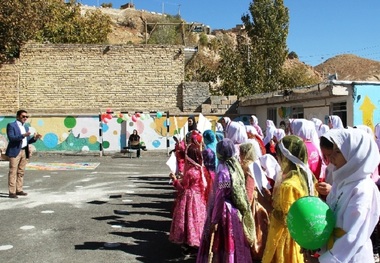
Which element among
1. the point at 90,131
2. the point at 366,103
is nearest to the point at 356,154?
the point at 366,103

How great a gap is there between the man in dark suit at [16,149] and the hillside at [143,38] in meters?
42.6

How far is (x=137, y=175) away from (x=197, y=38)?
2018 inches

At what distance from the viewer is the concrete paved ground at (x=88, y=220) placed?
6.20 meters

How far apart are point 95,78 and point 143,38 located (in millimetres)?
34004

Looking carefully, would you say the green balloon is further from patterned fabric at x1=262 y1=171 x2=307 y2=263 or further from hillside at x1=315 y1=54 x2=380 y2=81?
hillside at x1=315 y1=54 x2=380 y2=81

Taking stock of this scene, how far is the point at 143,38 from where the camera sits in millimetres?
60094

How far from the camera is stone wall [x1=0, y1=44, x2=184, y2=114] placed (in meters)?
26.8

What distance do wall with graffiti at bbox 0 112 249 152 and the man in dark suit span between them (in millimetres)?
13302

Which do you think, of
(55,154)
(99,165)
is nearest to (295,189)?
(99,165)

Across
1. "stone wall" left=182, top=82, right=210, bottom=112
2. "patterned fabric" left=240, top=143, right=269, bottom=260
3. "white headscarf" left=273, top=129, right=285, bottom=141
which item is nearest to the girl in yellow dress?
"patterned fabric" left=240, top=143, right=269, bottom=260

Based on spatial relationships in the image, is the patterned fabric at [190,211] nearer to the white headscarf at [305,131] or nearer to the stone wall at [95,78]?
the white headscarf at [305,131]

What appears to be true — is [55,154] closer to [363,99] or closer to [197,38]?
[363,99]

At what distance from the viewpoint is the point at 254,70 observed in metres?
31.0

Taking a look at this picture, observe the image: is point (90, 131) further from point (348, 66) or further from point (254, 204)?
point (348, 66)
